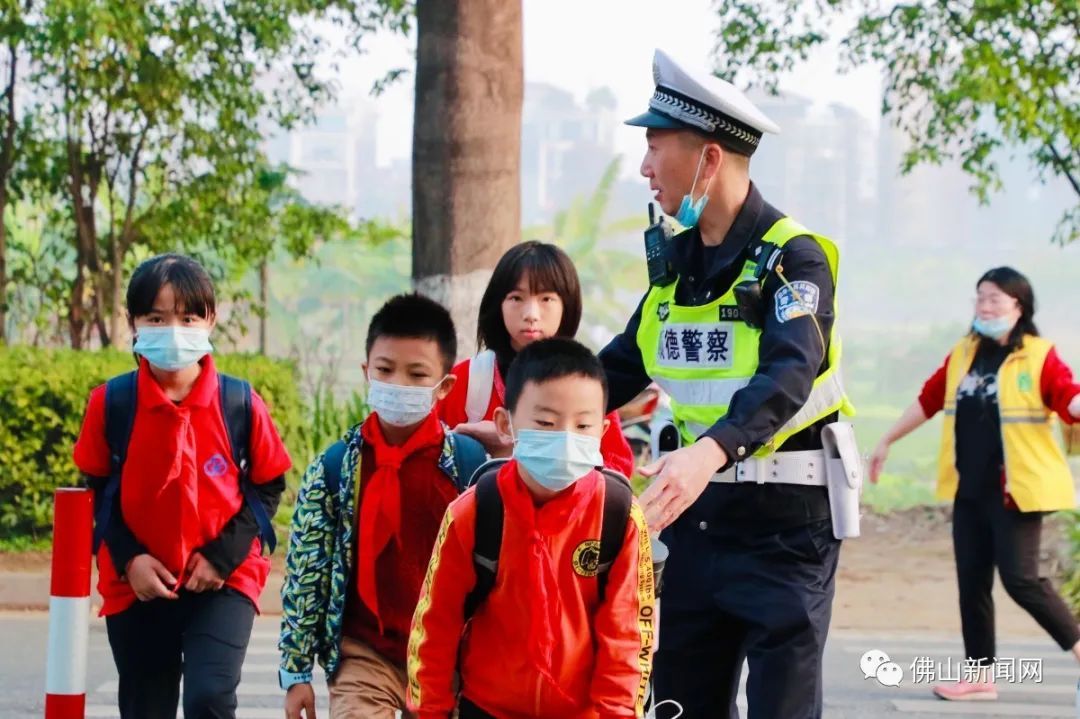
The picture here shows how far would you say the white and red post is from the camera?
14.1ft

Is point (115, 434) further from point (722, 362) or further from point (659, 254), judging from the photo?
point (722, 362)

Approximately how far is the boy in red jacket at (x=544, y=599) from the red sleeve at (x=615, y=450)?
75cm

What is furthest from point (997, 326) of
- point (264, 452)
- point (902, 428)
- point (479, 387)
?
point (264, 452)

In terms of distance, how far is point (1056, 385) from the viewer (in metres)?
7.12

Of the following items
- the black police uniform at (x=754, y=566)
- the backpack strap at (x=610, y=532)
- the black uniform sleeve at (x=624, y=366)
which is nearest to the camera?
the backpack strap at (x=610, y=532)

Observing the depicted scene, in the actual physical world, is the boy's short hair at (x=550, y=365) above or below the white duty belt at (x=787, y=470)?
above

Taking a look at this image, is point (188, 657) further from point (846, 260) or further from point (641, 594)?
point (846, 260)

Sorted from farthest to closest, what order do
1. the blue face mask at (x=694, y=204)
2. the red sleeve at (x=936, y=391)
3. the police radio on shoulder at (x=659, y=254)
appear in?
the red sleeve at (x=936, y=391) → the police radio on shoulder at (x=659, y=254) → the blue face mask at (x=694, y=204)

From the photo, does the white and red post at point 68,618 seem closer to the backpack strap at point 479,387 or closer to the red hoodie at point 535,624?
the backpack strap at point 479,387

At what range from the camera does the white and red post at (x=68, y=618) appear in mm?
4305

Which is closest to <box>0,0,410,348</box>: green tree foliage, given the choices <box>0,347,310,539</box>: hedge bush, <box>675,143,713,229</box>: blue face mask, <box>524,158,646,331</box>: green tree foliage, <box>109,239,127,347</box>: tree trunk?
<box>109,239,127,347</box>: tree trunk

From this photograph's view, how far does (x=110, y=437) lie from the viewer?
14.1 feet

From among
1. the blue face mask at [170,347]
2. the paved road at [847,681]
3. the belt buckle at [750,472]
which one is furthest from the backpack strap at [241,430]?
the paved road at [847,681]

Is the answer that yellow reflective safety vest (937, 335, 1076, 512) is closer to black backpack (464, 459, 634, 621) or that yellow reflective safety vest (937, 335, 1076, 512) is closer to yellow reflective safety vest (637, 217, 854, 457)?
yellow reflective safety vest (637, 217, 854, 457)
